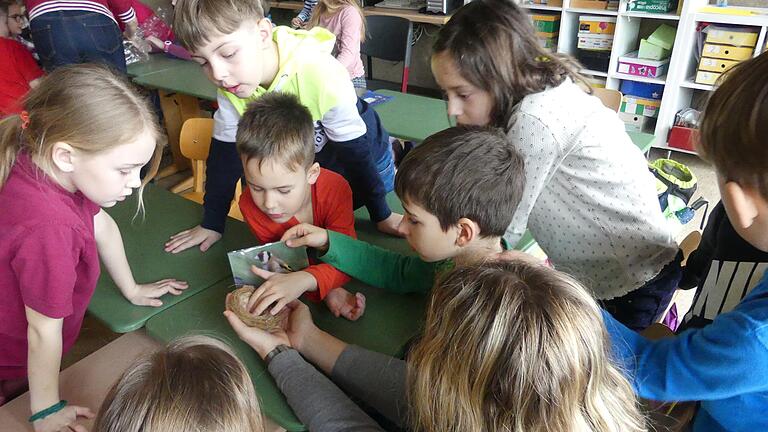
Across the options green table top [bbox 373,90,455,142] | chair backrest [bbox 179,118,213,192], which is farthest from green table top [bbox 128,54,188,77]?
green table top [bbox 373,90,455,142]

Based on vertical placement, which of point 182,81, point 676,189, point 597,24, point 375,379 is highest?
point 597,24

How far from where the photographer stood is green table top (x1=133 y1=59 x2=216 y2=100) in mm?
2922

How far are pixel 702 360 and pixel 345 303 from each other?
71cm

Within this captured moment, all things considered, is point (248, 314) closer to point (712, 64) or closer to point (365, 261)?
point (365, 261)

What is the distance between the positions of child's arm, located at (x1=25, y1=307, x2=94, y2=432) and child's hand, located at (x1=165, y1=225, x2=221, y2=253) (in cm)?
45

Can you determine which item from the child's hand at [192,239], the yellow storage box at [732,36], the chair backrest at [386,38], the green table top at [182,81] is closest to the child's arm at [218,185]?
the child's hand at [192,239]

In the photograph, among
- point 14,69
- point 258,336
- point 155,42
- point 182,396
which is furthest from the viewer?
point 155,42

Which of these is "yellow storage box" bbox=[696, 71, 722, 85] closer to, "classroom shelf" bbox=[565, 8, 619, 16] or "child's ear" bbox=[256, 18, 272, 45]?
"classroom shelf" bbox=[565, 8, 619, 16]

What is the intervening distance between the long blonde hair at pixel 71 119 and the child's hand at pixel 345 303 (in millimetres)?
535

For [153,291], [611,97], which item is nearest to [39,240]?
[153,291]

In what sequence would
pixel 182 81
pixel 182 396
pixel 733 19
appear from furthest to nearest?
pixel 733 19, pixel 182 81, pixel 182 396

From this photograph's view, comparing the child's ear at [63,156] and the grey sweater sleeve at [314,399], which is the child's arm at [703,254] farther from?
the child's ear at [63,156]

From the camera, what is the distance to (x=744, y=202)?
2.61 feet

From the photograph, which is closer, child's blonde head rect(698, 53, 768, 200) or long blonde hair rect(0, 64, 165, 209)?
child's blonde head rect(698, 53, 768, 200)
